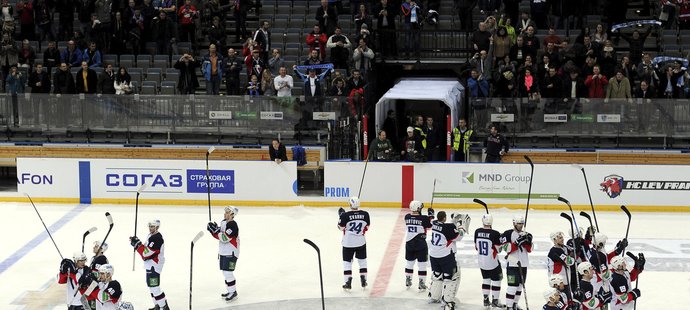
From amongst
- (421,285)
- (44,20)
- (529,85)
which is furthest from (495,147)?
(44,20)

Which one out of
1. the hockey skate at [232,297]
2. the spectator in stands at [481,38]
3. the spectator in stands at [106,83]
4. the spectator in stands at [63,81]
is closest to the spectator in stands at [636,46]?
the spectator in stands at [481,38]

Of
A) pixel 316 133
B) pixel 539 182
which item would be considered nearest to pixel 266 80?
pixel 316 133

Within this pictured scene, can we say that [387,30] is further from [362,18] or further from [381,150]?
Result: [381,150]

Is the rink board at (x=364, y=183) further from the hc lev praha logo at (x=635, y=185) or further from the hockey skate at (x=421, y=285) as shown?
the hockey skate at (x=421, y=285)

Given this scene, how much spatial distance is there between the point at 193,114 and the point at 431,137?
5.72 m

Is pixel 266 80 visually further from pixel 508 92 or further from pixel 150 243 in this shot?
pixel 150 243

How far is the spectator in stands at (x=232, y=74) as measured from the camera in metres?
30.7

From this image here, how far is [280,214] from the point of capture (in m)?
27.2

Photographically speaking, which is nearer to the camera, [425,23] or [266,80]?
[266,80]

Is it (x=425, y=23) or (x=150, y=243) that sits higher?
(x=425, y=23)

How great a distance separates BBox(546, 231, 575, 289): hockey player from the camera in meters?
19.0

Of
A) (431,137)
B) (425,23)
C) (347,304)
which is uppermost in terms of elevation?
(425,23)

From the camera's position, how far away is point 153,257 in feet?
65.3

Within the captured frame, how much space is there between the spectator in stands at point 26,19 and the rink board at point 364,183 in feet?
23.9
